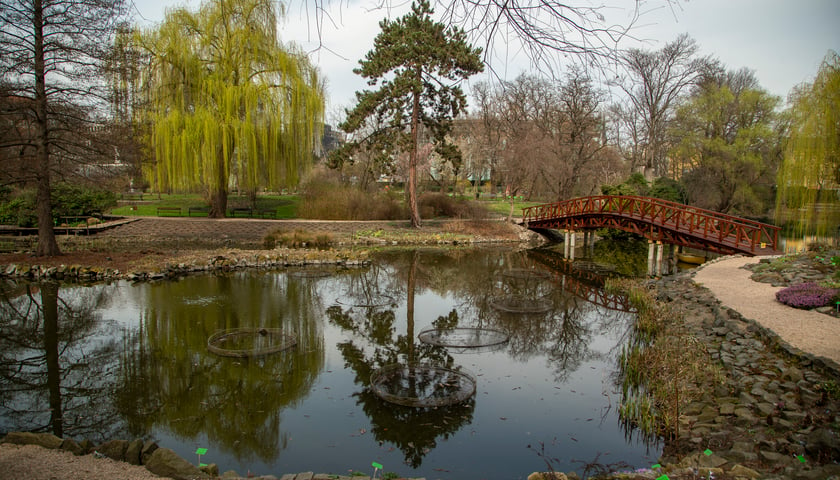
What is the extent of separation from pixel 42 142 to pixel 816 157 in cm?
2276

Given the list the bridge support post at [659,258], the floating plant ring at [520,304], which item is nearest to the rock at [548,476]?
the floating plant ring at [520,304]

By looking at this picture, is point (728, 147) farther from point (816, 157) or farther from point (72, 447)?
point (72, 447)

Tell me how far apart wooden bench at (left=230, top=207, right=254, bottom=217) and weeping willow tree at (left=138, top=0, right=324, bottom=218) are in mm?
1092

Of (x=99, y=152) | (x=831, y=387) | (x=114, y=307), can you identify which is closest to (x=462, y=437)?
(x=831, y=387)

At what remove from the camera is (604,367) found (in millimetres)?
9453

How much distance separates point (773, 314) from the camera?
10.0 meters

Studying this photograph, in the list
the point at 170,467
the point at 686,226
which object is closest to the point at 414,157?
the point at 686,226

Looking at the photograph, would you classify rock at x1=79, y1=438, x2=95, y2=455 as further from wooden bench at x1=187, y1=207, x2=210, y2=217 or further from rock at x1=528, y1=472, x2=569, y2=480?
wooden bench at x1=187, y1=207, x2=210, y2=217

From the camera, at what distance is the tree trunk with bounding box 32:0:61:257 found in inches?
610

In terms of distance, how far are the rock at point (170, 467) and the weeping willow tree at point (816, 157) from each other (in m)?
17.2

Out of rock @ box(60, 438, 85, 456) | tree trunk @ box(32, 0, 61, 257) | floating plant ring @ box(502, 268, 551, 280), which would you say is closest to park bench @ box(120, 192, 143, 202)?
tree trunk @ box(32, 0, 61, 257)

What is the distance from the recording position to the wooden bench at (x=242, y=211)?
1196 inches

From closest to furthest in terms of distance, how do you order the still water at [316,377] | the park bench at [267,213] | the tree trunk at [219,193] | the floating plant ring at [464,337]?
the still water at [316,377]
the floating plant ring at [464,337]
the tree trunk at [219,193]
the park bench at [267,213]

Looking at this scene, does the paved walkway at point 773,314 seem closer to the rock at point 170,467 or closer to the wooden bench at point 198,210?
the rock at point 170,467
